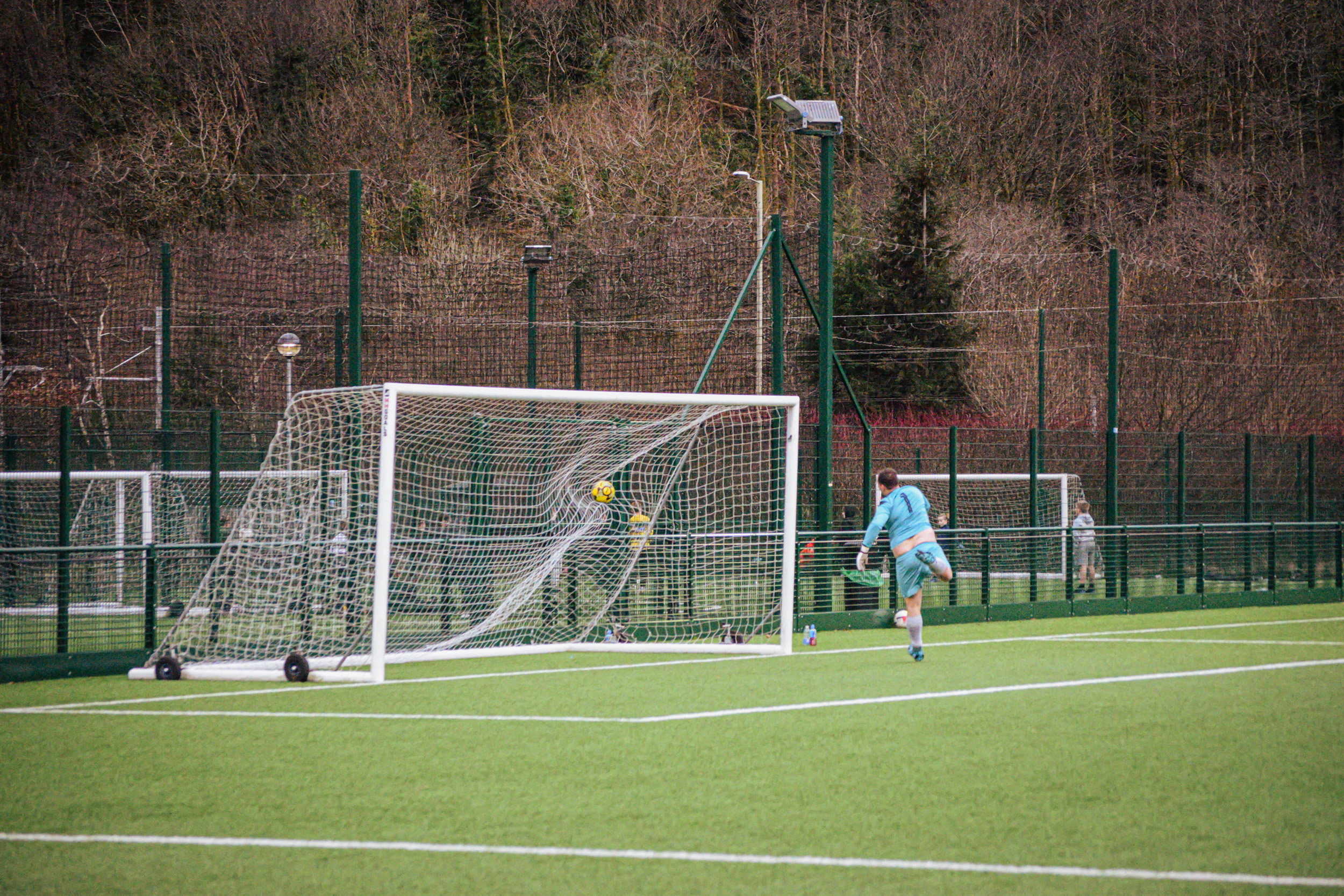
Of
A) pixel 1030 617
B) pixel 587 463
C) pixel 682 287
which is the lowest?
pixel 1030 617

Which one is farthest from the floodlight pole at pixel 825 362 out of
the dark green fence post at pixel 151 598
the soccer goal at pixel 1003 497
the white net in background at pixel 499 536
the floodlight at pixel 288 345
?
the floodlight at pixel 288 345

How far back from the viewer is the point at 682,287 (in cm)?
2586

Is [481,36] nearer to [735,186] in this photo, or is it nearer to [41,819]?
[735,186]

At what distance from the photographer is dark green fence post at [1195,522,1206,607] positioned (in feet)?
62.6

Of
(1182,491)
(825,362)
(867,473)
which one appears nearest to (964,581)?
(867,473)

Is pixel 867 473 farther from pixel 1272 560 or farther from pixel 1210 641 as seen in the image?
pixel 1272 560

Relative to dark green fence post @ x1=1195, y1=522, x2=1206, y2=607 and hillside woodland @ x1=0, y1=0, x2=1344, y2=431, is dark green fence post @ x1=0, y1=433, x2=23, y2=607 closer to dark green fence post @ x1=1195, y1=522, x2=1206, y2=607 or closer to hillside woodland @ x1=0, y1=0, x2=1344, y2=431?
hillside woodland @ x1=0, y1=0, x2=1344, y2=431

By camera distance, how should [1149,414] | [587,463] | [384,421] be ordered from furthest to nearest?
1. [1149,414]
2. [587,463]
3. [384,421]

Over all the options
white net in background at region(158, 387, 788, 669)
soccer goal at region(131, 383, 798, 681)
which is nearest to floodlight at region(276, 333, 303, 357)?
Answer: white net in background at region(158, 387, 788, 669)

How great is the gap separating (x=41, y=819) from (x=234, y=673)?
464cm

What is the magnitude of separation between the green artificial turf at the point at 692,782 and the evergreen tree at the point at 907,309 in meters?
22.9

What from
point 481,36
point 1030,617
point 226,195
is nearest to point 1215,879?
point 1030,617

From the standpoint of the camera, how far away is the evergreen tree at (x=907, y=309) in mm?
33844

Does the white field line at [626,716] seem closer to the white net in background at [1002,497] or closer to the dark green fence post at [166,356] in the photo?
the dark green fence post at [166,356]
